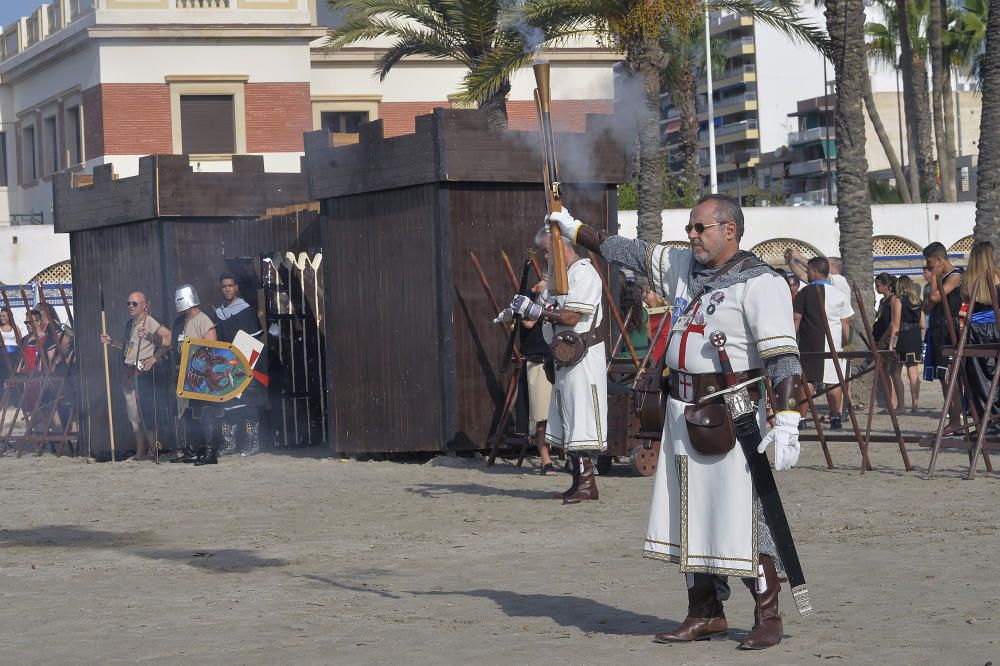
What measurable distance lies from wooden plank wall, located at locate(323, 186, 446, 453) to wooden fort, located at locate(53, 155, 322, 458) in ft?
4.36

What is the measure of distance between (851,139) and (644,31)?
4645mm

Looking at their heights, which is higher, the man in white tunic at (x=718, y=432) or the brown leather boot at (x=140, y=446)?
the man in white tunic at (x=718, y=432)

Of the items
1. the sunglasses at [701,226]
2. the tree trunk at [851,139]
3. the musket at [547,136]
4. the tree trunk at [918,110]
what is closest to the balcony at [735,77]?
the tree trunk at [918,110]

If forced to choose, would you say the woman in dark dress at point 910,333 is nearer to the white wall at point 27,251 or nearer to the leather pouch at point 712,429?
the leather pouch at point 712,429

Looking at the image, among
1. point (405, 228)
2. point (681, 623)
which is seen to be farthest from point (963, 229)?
point (681, 623)

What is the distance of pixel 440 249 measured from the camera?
1374cm

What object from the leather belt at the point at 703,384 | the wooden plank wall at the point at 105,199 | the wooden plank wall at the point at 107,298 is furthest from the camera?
the wooden plank wall at the point at 107,298

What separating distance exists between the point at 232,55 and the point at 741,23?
222 ft

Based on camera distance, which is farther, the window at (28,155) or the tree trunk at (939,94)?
the window at (28,155)

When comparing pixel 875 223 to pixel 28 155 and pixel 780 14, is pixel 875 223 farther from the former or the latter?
pixel 28 155

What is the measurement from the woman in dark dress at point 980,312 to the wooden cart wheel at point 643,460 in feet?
8.75

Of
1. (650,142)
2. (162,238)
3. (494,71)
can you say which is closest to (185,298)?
(162,238)

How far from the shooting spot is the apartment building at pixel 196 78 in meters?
43.2

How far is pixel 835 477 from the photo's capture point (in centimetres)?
1202
